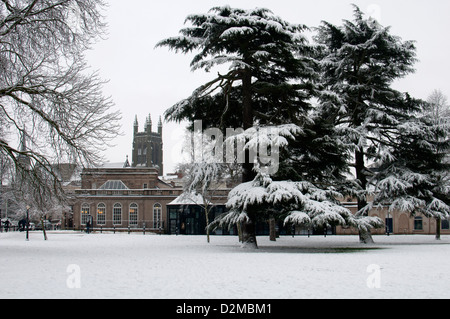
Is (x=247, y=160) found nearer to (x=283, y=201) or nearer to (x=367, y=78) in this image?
(x=283, y=201)

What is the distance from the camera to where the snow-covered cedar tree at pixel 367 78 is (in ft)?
85.1

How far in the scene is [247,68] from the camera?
19.5m

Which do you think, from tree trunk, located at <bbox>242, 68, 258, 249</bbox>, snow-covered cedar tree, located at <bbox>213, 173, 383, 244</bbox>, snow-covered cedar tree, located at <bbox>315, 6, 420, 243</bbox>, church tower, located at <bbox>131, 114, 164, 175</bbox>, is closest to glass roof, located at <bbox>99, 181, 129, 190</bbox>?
snow-covered cedar tree, located at <bbox>315, 6, 420, 243</bbox>

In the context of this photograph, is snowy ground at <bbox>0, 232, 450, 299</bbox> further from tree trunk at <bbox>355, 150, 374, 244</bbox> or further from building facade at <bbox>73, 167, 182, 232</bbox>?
building facade at <bbox>73, 167, 182, 232</bbox>

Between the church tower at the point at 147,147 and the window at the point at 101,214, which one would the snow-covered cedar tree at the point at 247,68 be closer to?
the window at the point at 101,214

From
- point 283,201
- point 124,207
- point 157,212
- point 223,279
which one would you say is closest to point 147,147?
point 124,207

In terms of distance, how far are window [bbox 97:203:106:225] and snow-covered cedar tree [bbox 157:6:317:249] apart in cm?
3717

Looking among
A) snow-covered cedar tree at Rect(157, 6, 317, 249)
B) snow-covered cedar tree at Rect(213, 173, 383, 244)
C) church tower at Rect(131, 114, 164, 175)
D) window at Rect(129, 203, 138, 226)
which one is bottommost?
window at Rect(129, 203, 138, 226)

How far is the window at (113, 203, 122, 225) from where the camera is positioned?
185 feet

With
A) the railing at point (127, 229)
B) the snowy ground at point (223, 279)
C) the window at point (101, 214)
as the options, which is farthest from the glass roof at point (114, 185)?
the snowy ground at point (223, 279)

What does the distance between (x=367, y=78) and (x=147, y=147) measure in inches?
3644

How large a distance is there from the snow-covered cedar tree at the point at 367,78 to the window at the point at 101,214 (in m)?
36.4

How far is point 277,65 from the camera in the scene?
2105 centimetres

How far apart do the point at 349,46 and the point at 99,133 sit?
14.9m
